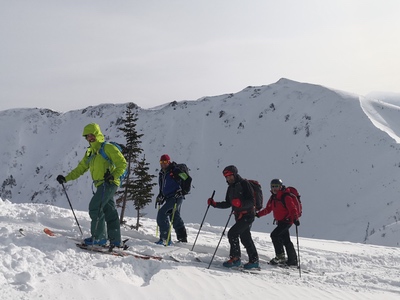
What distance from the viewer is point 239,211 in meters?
8.59

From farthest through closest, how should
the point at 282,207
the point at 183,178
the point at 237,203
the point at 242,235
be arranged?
the point at 183,178 < the point at 282,207 < the point at 242,235 < the point at 237,203

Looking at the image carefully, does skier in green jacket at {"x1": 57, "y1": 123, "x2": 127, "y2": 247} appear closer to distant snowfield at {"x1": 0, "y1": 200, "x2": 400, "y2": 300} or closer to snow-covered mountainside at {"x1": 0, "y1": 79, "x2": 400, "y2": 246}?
distant snowfield at {"x1": 0, "y1": 200, "x2": 400, "y2": 300}

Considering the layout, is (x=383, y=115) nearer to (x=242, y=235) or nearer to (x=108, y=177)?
(x=242, y=235)

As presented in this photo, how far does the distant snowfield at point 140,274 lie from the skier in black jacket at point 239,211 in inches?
15.6

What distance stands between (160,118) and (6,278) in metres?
65.7

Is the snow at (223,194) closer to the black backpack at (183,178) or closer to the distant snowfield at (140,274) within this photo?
the distant snowfield at (140,274)

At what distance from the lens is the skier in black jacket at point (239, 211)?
8.41 meters

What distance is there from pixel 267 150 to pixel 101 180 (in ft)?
159

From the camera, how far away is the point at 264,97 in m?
65.2

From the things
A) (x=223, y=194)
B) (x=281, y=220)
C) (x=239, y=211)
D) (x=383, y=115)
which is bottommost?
(x=223, y=194)

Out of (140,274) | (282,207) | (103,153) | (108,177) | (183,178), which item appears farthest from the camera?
(183,178)

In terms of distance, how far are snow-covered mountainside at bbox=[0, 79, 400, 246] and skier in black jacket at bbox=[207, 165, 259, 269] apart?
1731 cm

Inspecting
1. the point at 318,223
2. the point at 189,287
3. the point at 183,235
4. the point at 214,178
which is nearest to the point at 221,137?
the point at 214,178

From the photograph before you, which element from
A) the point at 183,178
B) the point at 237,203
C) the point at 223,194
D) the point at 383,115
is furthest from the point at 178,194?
the point at 383,115
